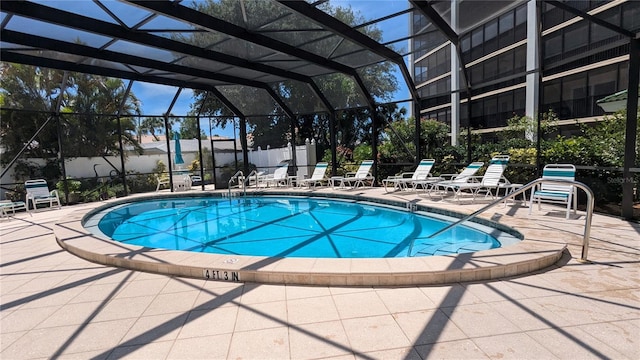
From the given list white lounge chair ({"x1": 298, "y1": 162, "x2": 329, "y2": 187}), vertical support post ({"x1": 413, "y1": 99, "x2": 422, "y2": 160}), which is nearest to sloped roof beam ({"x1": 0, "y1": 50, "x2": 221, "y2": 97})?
white lounge chair ({"x1": 298, "y1": 162, "x2": 329, "y2": 187})

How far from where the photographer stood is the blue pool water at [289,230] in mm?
5254

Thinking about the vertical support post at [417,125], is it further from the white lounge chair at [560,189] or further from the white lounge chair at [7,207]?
the white lounge chair at [7,207]

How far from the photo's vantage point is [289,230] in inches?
260

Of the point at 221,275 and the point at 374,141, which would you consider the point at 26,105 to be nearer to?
A: the point at 374,141

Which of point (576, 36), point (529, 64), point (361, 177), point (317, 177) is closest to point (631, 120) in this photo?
point (361, 177)

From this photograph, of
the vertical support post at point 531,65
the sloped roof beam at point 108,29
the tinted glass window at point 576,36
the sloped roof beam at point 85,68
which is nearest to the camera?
the sloped roof beam at point 108,29

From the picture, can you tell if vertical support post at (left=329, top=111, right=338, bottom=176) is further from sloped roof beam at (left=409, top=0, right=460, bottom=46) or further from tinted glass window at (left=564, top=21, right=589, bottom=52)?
tinted glass window at (left=564, top=21, right=589, bottom=52)

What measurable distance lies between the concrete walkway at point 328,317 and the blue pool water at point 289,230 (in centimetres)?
188

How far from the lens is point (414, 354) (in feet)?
6.54

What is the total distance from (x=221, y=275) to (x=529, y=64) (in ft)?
58.3

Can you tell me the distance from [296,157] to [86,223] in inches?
320

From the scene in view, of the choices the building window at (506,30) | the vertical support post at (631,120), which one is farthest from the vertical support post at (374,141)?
the building window at (506,30)

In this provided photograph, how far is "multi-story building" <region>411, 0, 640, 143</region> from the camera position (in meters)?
8.75

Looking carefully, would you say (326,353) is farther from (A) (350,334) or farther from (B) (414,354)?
(B) (414,354)
